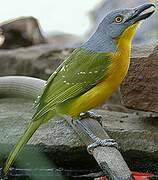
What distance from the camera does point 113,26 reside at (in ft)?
8.36

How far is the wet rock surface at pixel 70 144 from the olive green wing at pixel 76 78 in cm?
45

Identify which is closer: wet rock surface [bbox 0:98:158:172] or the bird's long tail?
the bird's long tail

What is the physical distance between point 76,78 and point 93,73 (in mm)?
134

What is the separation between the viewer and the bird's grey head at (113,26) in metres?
2.47

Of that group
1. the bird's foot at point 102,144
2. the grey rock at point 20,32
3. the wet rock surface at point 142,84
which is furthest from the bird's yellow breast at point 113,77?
the grey rock at point 20,32

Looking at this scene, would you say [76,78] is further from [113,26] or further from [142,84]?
[142,84]

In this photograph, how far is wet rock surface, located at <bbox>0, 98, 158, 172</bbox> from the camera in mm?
2936

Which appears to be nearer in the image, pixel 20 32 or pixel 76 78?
pixel 76 78

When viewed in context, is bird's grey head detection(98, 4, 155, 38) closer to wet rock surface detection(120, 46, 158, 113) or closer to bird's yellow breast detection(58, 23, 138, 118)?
bird's yellow breast detection(58, 23, 138, 118)

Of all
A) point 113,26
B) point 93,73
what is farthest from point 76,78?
point 113,26

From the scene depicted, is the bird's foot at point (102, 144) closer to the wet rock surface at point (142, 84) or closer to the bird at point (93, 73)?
the bird at point (93, 73)

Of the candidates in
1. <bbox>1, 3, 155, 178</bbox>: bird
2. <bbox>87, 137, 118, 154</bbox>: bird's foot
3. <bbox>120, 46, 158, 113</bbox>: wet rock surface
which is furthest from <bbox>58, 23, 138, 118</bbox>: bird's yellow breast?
<bbox>120, 46, 158, 113</bbox>: wet rock surface

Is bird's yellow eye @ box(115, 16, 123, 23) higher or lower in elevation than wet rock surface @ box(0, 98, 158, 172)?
higher

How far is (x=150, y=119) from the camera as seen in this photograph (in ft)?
11.0
